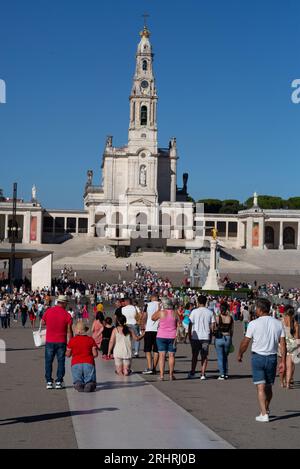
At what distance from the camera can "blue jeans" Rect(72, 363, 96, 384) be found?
10.4 meters

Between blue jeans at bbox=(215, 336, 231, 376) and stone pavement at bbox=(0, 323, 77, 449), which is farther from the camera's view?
blue jeans at bbox=(215, 336, 231, 376)

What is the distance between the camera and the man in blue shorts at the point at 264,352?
8.58m

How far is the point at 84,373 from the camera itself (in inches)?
412

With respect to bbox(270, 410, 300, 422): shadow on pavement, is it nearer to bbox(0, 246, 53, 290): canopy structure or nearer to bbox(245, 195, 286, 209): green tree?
bbox(0, 246, 53, 290): canopy structure

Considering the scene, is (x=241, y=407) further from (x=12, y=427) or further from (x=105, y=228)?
(x=105, y=228)

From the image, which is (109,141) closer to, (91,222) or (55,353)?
(91,222)

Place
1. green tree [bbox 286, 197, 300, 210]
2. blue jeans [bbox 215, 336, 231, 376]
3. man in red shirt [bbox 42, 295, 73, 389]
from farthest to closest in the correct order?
1. green tree [bbox 286, 197, 300, 210]
2. blue jeans [bbox 215, 336, 231, 376]
3. man in red shirt [bbox 42, 295, 73, 389]

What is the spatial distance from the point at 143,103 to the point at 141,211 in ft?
38.2

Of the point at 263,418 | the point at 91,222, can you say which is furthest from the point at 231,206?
the point at 263,418

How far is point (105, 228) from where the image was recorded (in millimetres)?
87062

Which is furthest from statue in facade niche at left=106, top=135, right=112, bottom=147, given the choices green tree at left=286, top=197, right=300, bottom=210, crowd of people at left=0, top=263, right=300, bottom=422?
crowd of people at left=0, top=263, right=300, bottom=422

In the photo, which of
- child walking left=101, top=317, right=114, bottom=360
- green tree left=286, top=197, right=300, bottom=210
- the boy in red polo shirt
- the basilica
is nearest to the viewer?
the boy in red polo shirt

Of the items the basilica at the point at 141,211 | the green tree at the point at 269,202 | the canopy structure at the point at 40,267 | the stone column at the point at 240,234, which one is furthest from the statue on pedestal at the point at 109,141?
the canopy structure at the point at 40,267

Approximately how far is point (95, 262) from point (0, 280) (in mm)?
19272
